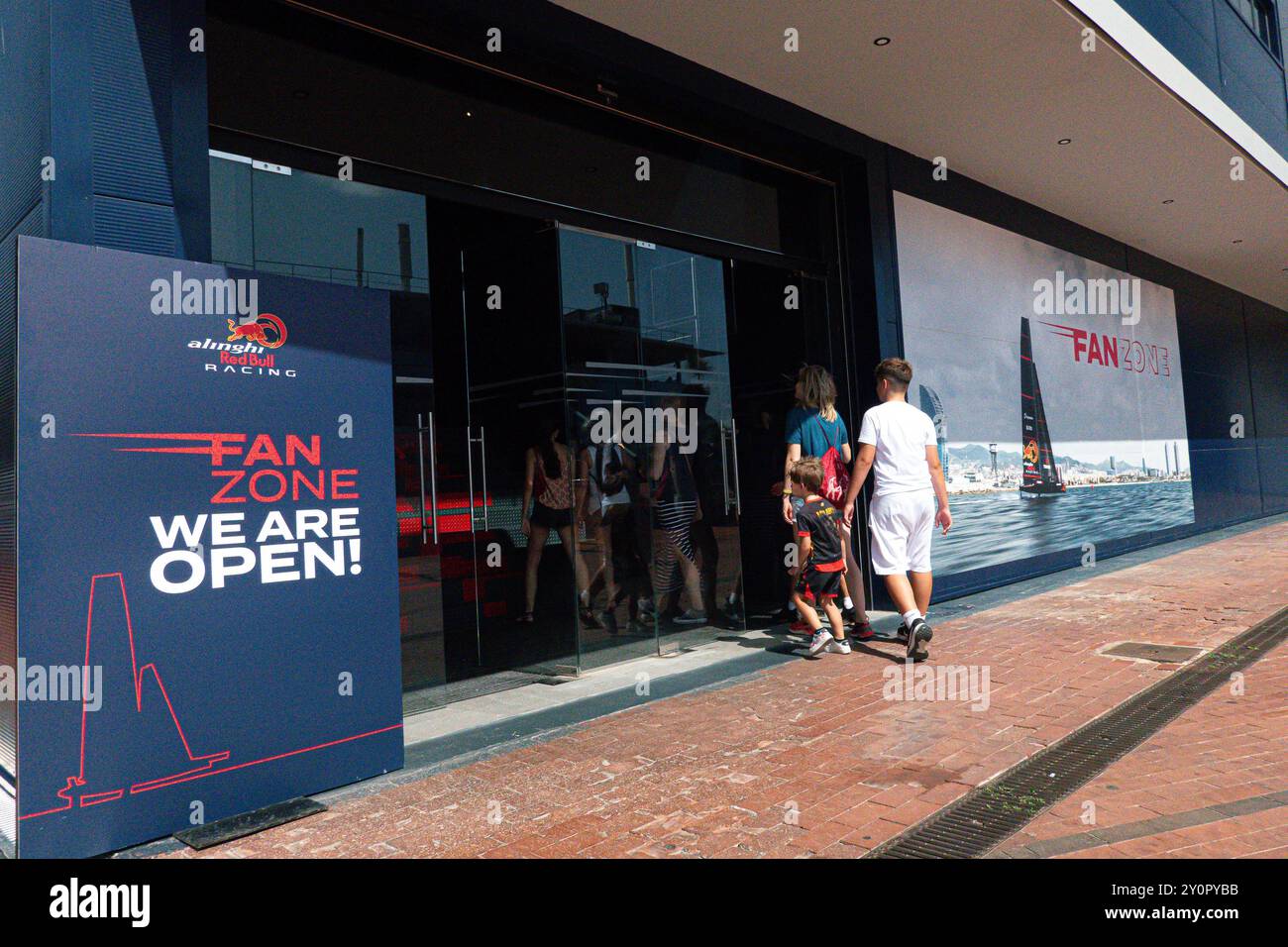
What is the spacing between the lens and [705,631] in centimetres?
661

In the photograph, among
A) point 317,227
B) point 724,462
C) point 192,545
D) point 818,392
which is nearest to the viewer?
point 192,545

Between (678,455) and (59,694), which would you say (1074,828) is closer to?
(59,694)

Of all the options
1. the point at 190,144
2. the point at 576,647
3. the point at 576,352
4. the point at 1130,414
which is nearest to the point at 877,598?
the point at 576,647

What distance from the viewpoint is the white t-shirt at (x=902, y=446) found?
562cm

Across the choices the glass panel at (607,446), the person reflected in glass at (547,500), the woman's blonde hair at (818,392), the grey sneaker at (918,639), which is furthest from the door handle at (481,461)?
the grey sneaker at (918,639)

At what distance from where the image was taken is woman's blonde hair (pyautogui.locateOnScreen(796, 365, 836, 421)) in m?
6.38

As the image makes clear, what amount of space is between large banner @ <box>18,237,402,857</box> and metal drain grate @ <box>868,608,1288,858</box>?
2251 mm

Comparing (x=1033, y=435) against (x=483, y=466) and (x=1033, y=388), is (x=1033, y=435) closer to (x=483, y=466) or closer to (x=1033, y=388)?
(x=1033, y=388)

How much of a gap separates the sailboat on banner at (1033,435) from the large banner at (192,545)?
7.96m

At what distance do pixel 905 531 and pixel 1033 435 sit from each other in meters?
5.02

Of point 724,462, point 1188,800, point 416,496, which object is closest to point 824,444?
point 724,462

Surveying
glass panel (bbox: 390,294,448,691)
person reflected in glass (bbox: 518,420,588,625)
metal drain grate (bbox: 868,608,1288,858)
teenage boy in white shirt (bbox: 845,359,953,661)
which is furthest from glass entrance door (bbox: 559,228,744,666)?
metal drain grate (bbox: 868,608,1288,858)

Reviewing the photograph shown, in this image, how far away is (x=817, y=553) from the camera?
5.72 meters

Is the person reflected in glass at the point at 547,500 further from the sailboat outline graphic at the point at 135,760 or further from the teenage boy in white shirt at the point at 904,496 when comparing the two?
the sailboat outline graphic at the point at 135,760
